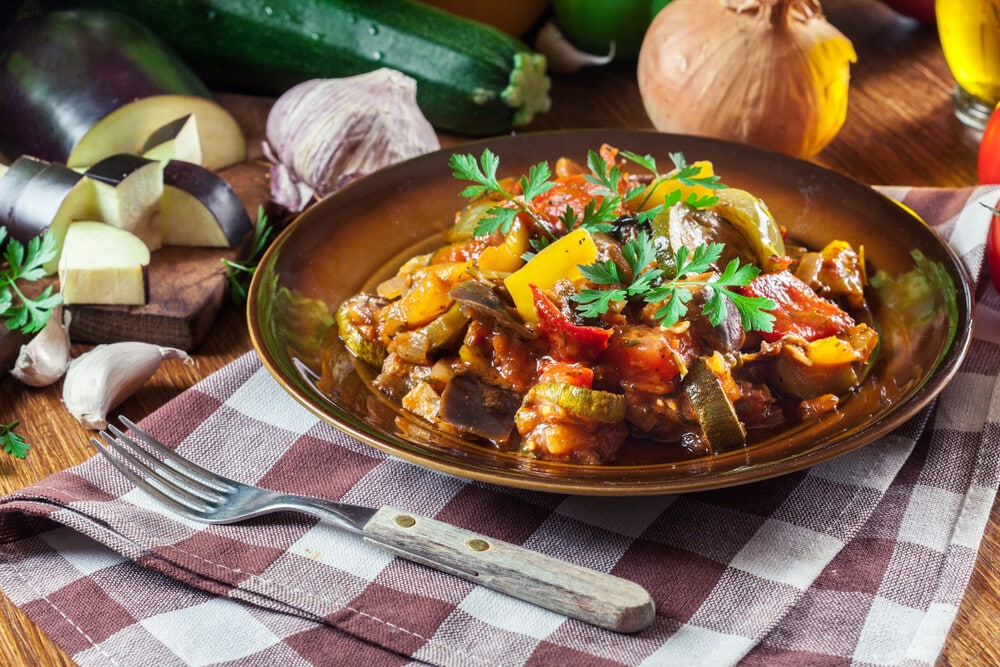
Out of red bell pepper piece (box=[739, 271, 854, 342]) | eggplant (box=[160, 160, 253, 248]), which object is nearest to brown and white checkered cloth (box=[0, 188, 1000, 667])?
red bell pepper piece (box=[739, 271, 854, 342])

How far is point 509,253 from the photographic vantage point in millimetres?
2197

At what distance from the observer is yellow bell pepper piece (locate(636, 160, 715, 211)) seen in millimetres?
2283

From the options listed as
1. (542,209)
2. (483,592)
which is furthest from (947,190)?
(483,592)

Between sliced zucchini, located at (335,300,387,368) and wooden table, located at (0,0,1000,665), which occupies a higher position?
sliced zucchini, located at (335,300,387,368)

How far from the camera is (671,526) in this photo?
1.89 metres

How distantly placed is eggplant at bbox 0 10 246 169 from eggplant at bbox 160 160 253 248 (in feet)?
1.30

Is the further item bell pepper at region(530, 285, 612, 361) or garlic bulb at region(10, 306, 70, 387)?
garlic bulb at region(10, 306, 70, 387)

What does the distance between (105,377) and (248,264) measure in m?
0.61

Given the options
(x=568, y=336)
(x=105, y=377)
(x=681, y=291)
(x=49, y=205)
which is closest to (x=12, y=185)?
(x=49, y=205)

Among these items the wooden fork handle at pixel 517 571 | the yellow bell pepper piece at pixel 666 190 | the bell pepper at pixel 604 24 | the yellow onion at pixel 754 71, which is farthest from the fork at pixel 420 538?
the bell pepper at pixel 604 24

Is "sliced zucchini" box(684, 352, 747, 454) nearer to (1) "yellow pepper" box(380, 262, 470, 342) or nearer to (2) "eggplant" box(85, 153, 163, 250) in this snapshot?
(1) "yellow pepper" box(380, 262, 470, 342)

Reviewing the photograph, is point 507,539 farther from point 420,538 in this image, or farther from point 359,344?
point 359,344

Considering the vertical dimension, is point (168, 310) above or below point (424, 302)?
below

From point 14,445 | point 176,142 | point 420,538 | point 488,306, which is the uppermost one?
point 488,306
